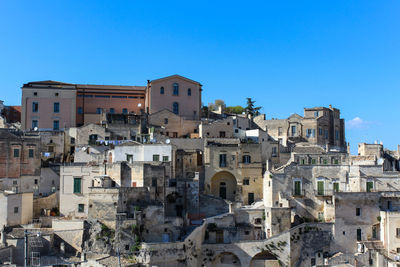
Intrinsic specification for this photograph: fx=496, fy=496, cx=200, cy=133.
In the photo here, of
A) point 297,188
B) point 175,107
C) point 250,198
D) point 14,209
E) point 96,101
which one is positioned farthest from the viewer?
point 96,101

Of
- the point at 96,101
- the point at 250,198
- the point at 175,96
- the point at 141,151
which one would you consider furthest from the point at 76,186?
the point at 175,96

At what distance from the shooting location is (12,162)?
147 feet

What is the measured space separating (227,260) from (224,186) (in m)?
9.40

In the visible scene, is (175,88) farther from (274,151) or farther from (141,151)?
(141,151)

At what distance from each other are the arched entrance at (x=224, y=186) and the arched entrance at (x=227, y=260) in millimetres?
8442

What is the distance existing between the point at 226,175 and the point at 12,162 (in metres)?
20.6

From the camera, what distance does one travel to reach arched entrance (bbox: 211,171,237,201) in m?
50.8

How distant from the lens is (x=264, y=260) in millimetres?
43375

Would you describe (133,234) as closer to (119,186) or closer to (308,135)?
(119,186)

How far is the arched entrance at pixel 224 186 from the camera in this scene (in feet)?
167

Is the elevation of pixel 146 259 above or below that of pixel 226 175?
below

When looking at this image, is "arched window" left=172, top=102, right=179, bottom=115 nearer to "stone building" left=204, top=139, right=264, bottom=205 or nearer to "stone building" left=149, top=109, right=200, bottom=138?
"stone building" left=149, top=109, right=200, bottom=138

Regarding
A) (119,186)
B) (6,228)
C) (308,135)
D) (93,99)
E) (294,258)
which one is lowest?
(294,258)

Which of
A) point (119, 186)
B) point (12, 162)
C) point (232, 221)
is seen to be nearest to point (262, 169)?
point (232, 221)
